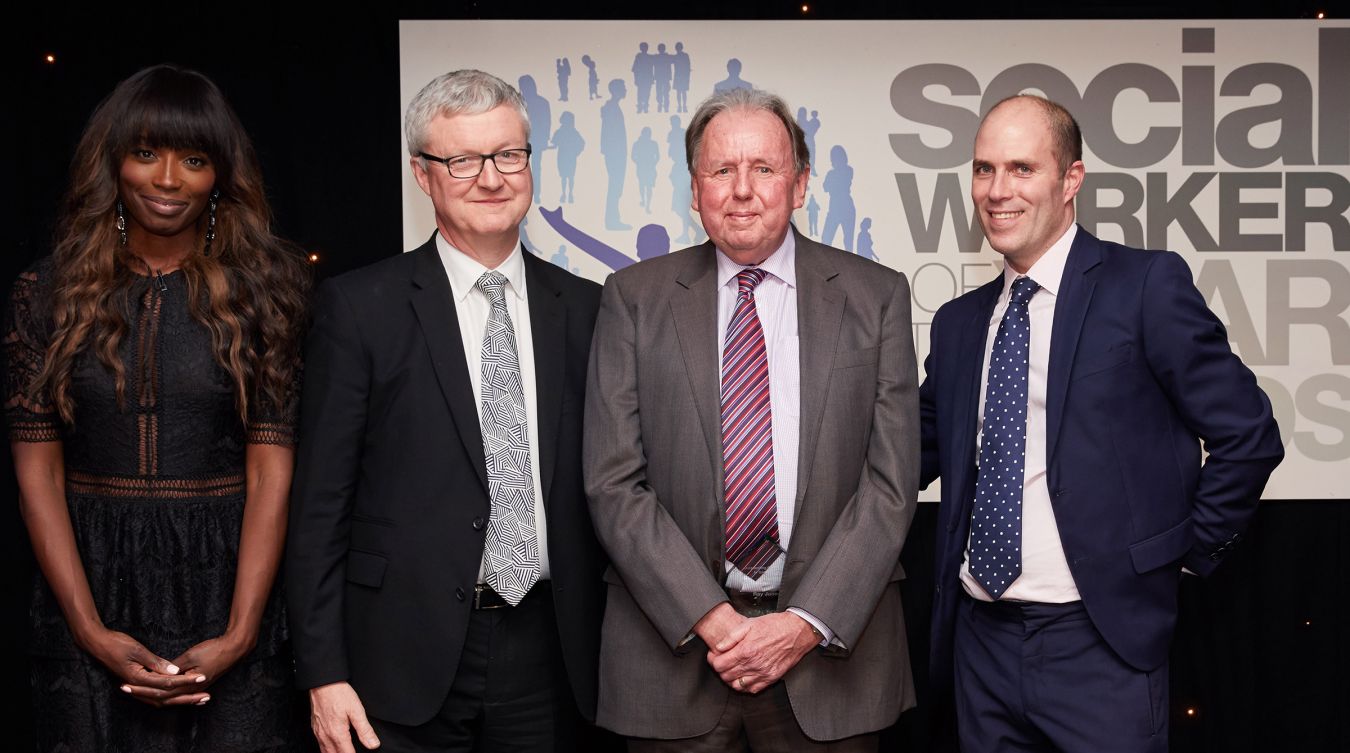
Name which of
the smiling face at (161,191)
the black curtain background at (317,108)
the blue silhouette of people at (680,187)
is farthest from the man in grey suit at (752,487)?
the black curtain background at (317,108)

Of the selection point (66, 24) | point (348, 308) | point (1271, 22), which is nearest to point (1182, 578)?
point (1271, 22)

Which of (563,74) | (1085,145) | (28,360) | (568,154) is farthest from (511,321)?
(1085,145)

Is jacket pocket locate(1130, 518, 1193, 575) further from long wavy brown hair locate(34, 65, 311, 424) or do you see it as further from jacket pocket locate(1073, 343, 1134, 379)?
long wavy brown hair locate(34, 65, 311, 424)

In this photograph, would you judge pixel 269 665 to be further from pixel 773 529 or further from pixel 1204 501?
pixel 1204 501

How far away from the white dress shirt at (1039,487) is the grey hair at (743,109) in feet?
1.91

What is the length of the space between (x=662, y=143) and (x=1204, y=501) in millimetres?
1989

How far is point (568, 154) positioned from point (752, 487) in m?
1.75

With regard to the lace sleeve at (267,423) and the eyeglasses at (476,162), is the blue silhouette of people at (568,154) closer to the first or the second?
the eyeglasses at (476,162)

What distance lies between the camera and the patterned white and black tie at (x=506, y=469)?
241 cm

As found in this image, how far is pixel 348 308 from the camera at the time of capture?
2441 millimetres

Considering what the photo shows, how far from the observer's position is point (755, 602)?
238 cm

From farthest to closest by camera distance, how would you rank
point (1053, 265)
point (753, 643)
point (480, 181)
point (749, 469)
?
point (1053, 265) → point (480, 181) → point (749, 469) → point (753, 643)

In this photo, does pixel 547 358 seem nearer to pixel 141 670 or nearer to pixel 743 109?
pixel 743 109

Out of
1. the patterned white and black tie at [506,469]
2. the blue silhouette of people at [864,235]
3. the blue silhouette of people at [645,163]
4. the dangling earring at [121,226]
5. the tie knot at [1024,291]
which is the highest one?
the blue silhouette of people at [645,163]
